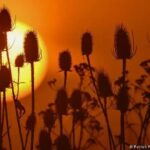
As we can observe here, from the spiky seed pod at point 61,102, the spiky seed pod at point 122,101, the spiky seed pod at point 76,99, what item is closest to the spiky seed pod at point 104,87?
the spiky seed pod at point 122,101

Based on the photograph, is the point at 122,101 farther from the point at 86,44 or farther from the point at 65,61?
the point at 65,61

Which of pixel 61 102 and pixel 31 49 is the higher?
pixel 31 49

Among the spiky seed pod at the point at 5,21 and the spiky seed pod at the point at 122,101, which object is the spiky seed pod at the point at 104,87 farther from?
the spiky seed pod at the point at 5,21

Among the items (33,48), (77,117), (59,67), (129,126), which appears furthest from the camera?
(129,126)

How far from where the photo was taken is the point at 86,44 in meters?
6.57

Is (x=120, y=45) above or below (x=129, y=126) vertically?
above

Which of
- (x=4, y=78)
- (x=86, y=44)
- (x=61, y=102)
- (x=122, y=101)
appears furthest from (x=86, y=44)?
(x=4, y=78)

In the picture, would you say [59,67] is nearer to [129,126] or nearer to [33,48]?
[33,48]

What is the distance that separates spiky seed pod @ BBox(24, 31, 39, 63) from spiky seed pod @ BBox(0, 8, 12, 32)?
321 millimetres

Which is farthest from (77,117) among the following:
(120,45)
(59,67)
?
(120,45)

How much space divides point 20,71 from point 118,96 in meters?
2.05

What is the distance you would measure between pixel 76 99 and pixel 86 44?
100cm

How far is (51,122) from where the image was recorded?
21.4 feet

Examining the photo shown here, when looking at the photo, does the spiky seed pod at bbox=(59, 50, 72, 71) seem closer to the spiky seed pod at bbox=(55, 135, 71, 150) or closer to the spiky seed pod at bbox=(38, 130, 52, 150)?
the spiky seed pod at bbox=(38, 130, 52, 150)
